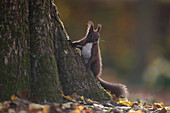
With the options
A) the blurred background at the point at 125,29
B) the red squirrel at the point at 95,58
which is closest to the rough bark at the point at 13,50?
the red squirrel at the point at 95,58

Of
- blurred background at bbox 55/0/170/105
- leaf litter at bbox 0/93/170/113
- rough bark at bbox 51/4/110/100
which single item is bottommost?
leaf litter at bbox 0/93/170/113

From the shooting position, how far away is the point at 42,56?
412 centimetres

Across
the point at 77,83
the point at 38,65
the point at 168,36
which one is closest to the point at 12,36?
the point at 38,65

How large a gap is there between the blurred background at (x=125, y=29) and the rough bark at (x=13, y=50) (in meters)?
13.3

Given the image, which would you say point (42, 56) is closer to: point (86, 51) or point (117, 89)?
point (86, 51)

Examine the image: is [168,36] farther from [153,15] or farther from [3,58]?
[3,58]

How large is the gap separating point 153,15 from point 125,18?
4.01 metres

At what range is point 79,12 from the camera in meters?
21.0

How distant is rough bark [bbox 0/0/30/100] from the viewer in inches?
147

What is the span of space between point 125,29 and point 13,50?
18727 millimetres

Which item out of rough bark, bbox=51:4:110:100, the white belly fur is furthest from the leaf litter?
the white belly fur

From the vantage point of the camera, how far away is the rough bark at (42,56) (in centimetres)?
399

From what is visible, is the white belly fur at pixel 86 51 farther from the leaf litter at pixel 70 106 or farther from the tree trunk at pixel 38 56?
the leaf litter at pixel 70 106

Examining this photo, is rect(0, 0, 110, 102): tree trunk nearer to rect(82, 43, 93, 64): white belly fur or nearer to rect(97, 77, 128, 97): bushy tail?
rect(82, 43, 93, 64): white belly fur
